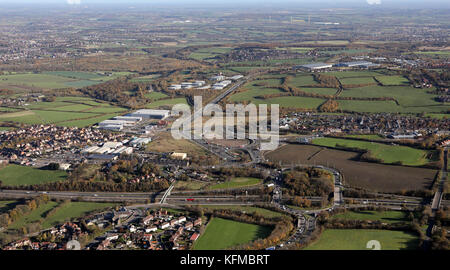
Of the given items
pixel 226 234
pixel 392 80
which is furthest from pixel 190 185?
pixel 392 80

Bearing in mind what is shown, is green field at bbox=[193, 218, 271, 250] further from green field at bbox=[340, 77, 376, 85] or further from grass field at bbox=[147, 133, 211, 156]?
green field at bbox=[340, 77, 376, 85]

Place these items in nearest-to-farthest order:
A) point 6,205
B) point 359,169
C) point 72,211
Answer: point 72,211 → point 6,205 → point 359,169

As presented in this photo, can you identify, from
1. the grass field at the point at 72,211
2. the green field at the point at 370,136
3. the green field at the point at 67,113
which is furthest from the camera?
the green field at the point at 67,113

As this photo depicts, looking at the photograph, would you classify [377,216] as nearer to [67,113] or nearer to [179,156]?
[179,156]

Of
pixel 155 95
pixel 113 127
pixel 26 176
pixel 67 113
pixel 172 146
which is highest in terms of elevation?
pixel 155 95

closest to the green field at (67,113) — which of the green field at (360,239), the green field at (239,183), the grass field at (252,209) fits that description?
the green field at (239,183)

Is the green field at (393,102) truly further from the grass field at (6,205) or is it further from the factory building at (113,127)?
the grass field at (6,205)

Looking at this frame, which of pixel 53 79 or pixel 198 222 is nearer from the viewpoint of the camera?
pixel 198 222
